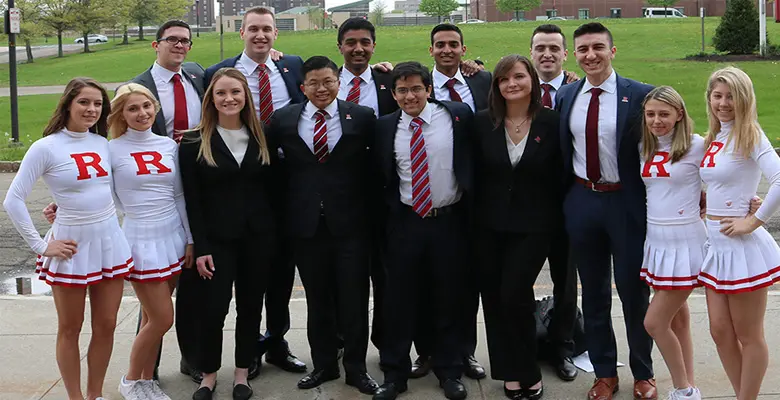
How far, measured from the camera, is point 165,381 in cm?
529

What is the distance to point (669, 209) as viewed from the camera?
14.6 ft

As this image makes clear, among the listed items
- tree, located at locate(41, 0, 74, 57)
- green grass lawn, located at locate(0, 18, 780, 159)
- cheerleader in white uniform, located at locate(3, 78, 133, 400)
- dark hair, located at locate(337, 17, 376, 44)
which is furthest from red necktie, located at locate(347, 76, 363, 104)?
tree, located at locate(41, 0, 74, 57)

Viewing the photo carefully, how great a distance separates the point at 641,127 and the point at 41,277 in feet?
11.3

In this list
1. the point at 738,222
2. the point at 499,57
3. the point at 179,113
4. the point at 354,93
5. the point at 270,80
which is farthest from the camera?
the point at 499,57

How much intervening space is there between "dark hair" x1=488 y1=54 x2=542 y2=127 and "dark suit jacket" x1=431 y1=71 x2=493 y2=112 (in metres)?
0.77

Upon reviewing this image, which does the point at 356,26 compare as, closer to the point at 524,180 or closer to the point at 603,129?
the point at 524,180

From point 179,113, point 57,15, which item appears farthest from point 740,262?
point 57,15

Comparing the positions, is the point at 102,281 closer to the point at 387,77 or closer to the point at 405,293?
the point at 405,293

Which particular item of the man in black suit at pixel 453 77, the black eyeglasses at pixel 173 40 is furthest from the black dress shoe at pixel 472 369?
the black eyeglasses at pixel 173 40

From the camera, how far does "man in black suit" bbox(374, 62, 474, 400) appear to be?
192 inches

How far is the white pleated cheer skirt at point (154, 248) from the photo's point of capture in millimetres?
4617

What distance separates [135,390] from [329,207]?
161cm

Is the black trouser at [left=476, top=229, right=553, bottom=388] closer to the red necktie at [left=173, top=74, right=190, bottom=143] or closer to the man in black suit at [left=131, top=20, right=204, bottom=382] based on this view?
the man in black suit at [left=131, top=20, right=204, bottom=382]

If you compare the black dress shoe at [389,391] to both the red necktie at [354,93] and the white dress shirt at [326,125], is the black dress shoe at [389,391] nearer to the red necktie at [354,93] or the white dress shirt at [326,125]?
the white dress shirt at [326,125]
